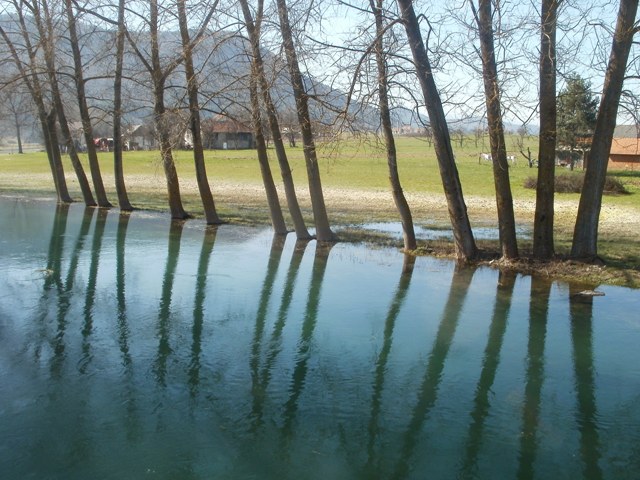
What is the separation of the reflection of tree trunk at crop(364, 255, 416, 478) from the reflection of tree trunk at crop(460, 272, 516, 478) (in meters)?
0.85

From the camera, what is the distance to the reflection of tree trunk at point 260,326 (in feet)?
25.1

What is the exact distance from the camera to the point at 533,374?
8.90 metres

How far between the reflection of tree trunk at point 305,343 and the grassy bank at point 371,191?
2.43 meters

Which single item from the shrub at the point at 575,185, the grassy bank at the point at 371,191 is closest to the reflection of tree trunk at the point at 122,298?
the grassy bank at the point at 371,191

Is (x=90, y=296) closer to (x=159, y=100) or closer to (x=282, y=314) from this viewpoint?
(x=282, y=314)

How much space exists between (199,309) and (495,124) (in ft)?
22.5

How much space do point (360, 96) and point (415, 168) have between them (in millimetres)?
36723

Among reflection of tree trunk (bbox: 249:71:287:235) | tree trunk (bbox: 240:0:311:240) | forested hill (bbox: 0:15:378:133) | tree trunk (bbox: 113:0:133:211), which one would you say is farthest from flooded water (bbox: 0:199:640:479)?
tree trunk (bbox: 113:0:133:211)

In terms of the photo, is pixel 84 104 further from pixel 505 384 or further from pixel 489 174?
pixel 489 174

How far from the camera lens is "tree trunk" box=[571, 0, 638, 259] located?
12.9 metres

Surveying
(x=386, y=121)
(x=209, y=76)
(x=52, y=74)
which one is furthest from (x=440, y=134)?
(x=52, y=74)

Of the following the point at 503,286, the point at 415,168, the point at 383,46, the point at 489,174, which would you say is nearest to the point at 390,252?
the point at 503,286

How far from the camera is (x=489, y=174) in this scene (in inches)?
1775

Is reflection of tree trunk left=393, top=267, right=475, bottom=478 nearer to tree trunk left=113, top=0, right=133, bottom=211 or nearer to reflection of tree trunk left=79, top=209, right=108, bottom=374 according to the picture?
reflection of tree trunk left=79, top=209, right=108, bottom=374
